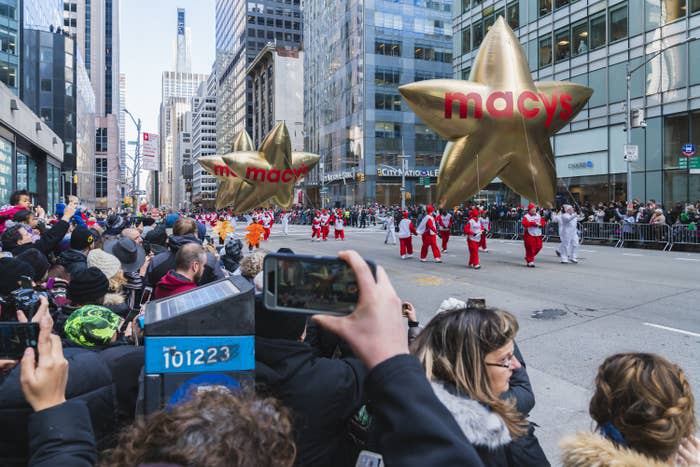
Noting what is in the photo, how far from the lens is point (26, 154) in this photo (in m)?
28.3

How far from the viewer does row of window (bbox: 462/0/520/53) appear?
34062mm

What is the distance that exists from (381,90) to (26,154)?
38597 millimetres

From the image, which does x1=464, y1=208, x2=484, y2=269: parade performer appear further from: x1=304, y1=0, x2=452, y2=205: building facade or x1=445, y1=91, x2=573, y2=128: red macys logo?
x1=304, y1=0, x2=452, y2=205: building facade

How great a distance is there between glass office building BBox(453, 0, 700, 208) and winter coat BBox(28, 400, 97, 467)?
24.5m

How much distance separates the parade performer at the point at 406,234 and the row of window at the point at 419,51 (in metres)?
44.5

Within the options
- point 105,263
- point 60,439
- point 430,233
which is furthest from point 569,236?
point 60,439

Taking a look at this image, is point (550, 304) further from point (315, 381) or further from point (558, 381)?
point (315, 381)

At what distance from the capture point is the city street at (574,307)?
5235 mm

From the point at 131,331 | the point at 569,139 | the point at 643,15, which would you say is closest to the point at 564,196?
the point at 569,139

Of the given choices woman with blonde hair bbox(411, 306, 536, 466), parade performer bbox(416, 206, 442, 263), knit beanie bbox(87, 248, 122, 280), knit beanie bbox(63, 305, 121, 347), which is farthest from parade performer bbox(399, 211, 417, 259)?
woman with blonde hair bbox(411, 306, 536, 466)

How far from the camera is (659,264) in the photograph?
1459 centimetres

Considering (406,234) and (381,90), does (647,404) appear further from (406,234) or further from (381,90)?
(381,90)

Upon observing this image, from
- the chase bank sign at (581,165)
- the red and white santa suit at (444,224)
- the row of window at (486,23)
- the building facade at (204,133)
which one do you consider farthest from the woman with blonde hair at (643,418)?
the building facade at (204,133)

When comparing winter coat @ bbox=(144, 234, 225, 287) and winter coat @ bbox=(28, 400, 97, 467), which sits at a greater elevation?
winter coat @ bbox=(144, 234, 225, 287)
